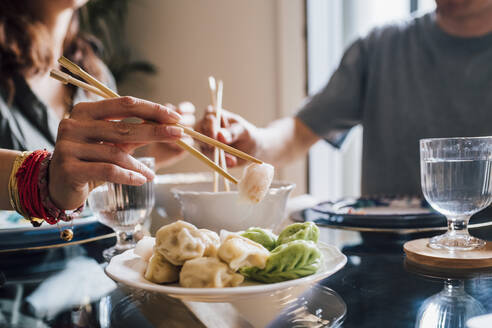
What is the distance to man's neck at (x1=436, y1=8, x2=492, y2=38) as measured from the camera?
4.20ft

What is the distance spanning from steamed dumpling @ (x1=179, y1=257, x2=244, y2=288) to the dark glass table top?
3 centimetres

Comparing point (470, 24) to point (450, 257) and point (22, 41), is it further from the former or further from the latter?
point (22, 41)

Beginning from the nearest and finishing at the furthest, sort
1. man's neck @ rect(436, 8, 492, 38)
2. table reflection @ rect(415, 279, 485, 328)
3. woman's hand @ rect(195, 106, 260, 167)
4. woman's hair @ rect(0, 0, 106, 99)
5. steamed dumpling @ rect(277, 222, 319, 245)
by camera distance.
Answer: table reflection @ rect(415, 279, 485, 328)
steamed dumpling @ rect(277, 222, 319, 245)
woman's hand @ rect(195, 106, 260, 167)
man's neck @ rect(436, 8, 492, 38)
woman's hair @ rect(0, 0, 106, 99)

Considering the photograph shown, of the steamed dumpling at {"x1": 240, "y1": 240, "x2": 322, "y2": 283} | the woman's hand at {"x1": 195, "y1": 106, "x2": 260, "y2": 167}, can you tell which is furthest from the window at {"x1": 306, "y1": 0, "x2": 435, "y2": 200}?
the steamed dumpling at {"x1": 240, "y1": 240, "x2": 322, "y2": 283}

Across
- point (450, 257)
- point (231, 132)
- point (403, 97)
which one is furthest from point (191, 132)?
point (403, 97)

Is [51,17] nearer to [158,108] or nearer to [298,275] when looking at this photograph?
[158,108]

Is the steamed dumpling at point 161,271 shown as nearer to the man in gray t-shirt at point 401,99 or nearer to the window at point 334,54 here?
the man in gray t-shirt at point 401,99

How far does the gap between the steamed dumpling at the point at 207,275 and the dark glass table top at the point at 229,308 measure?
3cm

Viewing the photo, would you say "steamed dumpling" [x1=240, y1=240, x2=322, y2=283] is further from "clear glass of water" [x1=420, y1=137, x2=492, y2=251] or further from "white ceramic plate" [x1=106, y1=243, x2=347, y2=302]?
"clear glass of water" [x1=420, y1=137, x2=492, y2=251]

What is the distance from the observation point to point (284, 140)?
1501mm

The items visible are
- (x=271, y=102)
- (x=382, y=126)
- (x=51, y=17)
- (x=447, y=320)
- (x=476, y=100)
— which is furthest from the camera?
(x=271, y=102)

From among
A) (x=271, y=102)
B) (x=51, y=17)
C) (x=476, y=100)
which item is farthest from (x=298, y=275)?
(x=271, y=102)

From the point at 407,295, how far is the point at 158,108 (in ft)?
1.21

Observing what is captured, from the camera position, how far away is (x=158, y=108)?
1.83ft
